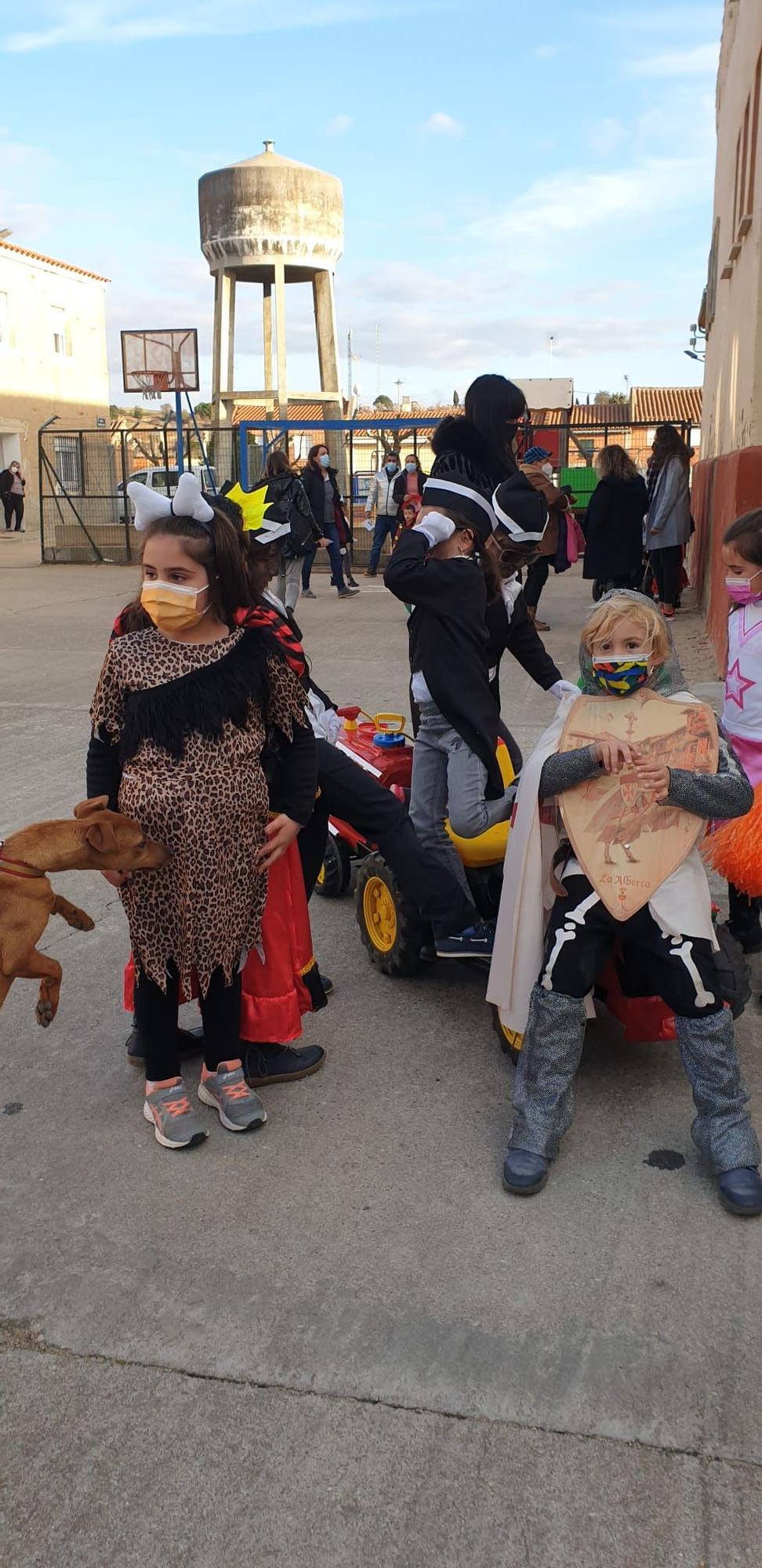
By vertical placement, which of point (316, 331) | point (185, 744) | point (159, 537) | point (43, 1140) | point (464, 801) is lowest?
point (43, 1140)

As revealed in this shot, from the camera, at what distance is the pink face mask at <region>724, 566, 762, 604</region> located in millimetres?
3777

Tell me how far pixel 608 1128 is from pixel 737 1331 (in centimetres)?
78

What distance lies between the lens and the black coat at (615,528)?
35.4 feet

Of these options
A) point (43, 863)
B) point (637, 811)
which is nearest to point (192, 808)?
point (43, 863)

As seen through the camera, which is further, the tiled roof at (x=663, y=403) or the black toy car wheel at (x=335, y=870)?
the tiled roof at (x=663, y=403)

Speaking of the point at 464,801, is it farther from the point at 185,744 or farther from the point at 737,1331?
the point at 737,1331

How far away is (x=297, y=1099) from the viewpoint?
333cm

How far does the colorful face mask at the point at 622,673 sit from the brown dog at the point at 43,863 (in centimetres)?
116

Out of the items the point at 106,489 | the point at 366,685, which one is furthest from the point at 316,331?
the point at 366,685

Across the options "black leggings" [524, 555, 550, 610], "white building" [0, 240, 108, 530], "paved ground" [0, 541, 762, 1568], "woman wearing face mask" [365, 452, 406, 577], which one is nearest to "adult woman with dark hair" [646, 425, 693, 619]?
"black leggings" [524, 555, 550, 610]

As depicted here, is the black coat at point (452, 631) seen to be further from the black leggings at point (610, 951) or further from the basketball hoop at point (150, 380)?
the basketball hoop at point (150, 380)

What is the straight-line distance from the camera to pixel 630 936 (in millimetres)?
2902

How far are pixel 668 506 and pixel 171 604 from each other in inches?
352

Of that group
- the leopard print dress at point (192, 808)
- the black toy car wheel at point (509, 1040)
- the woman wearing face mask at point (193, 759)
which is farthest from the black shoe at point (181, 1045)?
the black toy car wheel at point (509, 1040)
